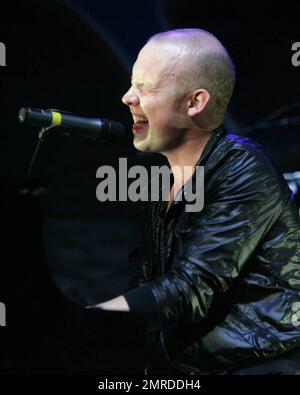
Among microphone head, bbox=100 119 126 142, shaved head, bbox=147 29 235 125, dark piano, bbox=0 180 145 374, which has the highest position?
shaved head, bbox=147 29 235 125

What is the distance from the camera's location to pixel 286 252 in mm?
1461

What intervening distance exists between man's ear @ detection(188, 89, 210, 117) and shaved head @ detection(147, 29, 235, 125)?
0.04 ft

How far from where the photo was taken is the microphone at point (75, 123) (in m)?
1.46

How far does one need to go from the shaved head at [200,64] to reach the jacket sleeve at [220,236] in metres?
0.20

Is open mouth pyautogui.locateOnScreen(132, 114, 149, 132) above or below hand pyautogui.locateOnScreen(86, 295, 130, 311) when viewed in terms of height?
above

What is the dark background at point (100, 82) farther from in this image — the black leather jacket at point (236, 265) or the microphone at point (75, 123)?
the black leather jacket at point (236, 265)

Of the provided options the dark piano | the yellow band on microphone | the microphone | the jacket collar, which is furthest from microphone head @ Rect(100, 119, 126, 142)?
the dark piano

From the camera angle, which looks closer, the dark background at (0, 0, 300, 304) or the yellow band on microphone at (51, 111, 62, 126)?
the yellow band on microphone at (51, 111, 62, 126)

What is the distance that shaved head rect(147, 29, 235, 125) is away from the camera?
154cm

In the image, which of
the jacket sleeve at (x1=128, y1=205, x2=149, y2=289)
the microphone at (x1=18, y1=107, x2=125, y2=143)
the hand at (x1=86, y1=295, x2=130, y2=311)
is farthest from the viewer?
the jacket sleeve at (x1=128, y1=205, x2=149, y2=289)

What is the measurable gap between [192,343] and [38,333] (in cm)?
108

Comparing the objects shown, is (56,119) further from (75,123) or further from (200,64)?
(200,64)

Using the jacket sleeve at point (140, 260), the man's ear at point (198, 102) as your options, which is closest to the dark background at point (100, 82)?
the jacket sleeve at point (140, 260)

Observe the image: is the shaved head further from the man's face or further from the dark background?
the dark background
